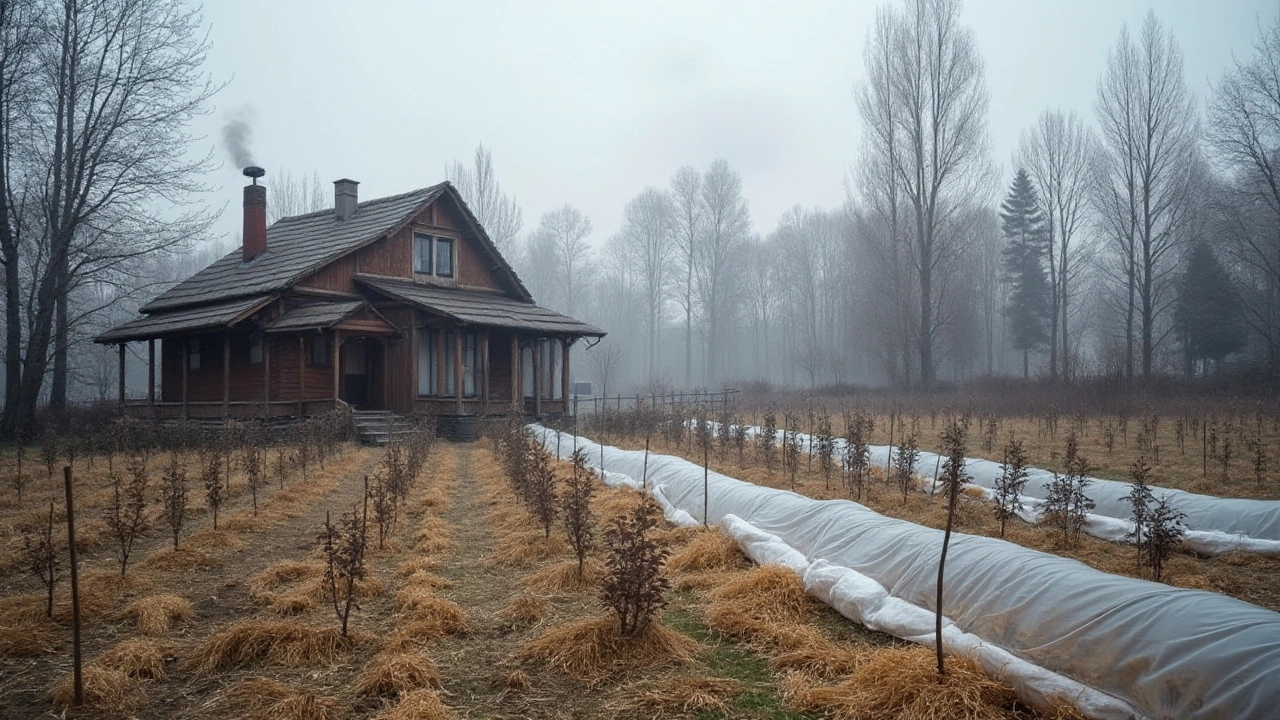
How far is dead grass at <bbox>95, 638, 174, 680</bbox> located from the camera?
14.4 feet

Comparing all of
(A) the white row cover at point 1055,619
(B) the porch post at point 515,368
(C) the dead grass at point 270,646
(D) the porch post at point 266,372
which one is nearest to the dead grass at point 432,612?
(C) the dead grass at point 270,646

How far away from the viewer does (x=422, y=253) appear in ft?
77.8

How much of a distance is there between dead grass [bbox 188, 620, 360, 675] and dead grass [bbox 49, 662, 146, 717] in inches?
14.9

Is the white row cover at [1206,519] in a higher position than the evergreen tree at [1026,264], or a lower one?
lower

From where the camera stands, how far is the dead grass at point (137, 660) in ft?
14.4

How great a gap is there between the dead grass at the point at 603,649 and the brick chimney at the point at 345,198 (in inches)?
910

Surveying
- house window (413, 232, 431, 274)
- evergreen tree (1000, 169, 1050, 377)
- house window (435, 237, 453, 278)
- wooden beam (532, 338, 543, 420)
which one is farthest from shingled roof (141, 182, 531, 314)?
evergreen tree (1000, 169, 1050, 377)

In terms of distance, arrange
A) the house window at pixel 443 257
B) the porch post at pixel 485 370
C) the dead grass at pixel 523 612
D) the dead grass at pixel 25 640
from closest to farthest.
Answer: the dead grass at pixel 25 640 → the dead grass at pixel 523 612 → the porch post at pixel 485 370 → the house window at pixel 443 257

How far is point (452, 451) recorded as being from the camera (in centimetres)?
1805

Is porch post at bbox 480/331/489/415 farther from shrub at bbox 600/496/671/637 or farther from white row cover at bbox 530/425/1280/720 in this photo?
shrub at bbox 600/496/671/637

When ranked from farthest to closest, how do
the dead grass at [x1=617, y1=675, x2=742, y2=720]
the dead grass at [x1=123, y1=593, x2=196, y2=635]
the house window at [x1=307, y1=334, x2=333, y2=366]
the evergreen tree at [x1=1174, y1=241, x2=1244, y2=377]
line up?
the evergreen tree at [x1=1174, y1=241, x2=1244, y2=377] → the house window at [x1=307, y1=334, x2=333, y2=366] → the dead grass at [x1=123, y1=593, x2=196, y2=635] → the dead grass at [x1=617, y1=675, x2=742, y2=720]

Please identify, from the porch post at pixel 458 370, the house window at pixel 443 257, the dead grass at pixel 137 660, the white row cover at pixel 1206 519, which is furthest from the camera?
the house window at pixel 443 257

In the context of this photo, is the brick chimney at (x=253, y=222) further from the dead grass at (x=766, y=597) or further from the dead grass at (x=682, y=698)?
the dead grass at (x=682, y=698)

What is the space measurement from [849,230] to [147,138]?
4092 cm
